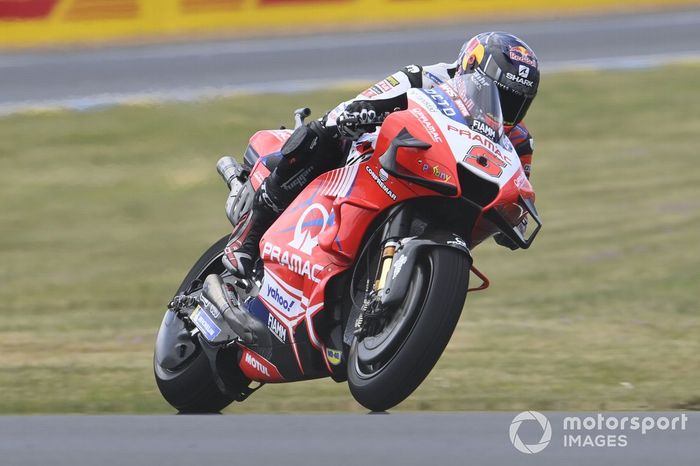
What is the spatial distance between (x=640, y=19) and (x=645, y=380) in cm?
1168

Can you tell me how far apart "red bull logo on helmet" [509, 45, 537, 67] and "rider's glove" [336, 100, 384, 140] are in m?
0.59

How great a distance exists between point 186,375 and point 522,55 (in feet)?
7.07

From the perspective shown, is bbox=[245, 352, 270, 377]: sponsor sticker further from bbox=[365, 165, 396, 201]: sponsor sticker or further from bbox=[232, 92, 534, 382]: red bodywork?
bbox=[365, 165, 396, 201]: sponsor sticker

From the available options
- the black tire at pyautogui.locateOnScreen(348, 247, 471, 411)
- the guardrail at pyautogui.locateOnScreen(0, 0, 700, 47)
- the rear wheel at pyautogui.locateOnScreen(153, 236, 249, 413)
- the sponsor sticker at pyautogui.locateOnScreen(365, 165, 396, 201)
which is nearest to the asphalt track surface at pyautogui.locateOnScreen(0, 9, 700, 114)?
the guardrail at pyautogui.locateOnScreen(0, 0, 700, 47)

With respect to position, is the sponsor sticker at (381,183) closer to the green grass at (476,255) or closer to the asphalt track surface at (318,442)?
the asphalt track surface at (318,442)

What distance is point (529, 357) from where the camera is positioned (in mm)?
7316

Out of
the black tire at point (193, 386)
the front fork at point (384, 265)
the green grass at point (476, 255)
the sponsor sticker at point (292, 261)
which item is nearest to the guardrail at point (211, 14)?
the green grass at point (476, 255)

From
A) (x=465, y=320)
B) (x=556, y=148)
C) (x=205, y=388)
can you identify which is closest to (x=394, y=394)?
(x=205, y=388)

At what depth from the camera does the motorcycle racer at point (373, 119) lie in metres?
5.07

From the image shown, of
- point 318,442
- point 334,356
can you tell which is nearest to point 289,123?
point 334,356

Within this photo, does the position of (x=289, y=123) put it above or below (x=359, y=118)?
below

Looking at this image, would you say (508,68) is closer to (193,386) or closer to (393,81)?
(393,81)

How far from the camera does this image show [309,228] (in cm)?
533

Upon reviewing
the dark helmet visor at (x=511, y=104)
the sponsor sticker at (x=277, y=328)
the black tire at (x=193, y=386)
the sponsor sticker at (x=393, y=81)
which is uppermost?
the dark helmet visor at (x=511, y=104)
